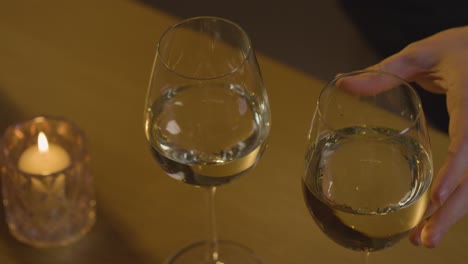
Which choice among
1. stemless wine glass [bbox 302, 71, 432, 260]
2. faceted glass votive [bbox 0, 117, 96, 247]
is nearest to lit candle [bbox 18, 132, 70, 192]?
faceted glass votive [bbox 0, 117, 96, 247]

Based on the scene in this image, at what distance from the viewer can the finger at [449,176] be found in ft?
2.38

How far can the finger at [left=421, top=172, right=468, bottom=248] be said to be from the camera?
75 centimetres

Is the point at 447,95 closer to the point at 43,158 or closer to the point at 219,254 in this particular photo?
the point at 219,254

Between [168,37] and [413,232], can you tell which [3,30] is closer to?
[168,37]

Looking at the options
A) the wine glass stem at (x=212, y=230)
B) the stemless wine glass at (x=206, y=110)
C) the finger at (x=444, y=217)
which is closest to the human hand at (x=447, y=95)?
the finger at (x=444, y=217)

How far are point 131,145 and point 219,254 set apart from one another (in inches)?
7.1

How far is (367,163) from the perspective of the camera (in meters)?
0.75

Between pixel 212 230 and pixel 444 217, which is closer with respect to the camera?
pixel 444 217

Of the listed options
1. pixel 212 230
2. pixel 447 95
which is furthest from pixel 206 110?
pixel 447 95

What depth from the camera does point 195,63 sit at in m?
0.83

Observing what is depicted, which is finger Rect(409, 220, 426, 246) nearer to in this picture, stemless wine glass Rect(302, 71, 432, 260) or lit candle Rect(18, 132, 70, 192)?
stemless wine glass Rect(302, 71, 432, 260)

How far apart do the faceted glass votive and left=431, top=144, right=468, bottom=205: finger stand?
40 cm

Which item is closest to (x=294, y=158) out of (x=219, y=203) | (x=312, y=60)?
(x=219, y=203)

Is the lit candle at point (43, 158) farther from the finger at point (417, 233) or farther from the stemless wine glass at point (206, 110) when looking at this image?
the finger at point (417, 233)
